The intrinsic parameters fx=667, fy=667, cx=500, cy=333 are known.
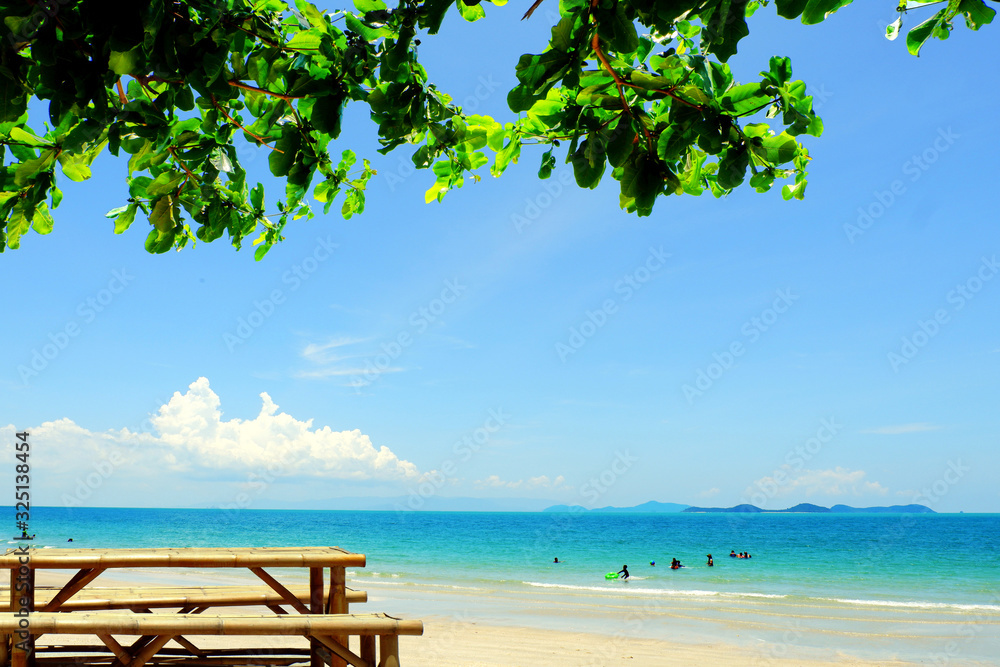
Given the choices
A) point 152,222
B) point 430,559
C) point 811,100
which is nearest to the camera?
point 811,100

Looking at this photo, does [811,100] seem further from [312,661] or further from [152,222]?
[312,661]

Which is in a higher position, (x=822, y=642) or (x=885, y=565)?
(x=822, y=642)

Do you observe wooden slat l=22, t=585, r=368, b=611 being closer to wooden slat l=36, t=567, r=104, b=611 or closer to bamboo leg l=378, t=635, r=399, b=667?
wooden slat l=36, t=567, r=104, b=611

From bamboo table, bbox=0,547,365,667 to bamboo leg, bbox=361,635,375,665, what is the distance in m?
0.11

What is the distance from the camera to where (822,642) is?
41.3 ft

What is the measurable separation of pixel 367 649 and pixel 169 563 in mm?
1388

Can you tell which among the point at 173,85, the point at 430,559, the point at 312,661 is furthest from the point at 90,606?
the point at 430,559

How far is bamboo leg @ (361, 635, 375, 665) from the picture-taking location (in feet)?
12.2

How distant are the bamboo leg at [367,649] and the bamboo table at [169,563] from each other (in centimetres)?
11

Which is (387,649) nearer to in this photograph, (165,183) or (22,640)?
(22,640)

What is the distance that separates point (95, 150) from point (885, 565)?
4370 cm

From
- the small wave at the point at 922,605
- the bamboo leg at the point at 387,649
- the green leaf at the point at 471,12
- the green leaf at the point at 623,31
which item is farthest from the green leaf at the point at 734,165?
the small wave at the point at 922,605

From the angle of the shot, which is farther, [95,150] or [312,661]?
[312,661]

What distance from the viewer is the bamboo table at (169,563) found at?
13.0 feet
